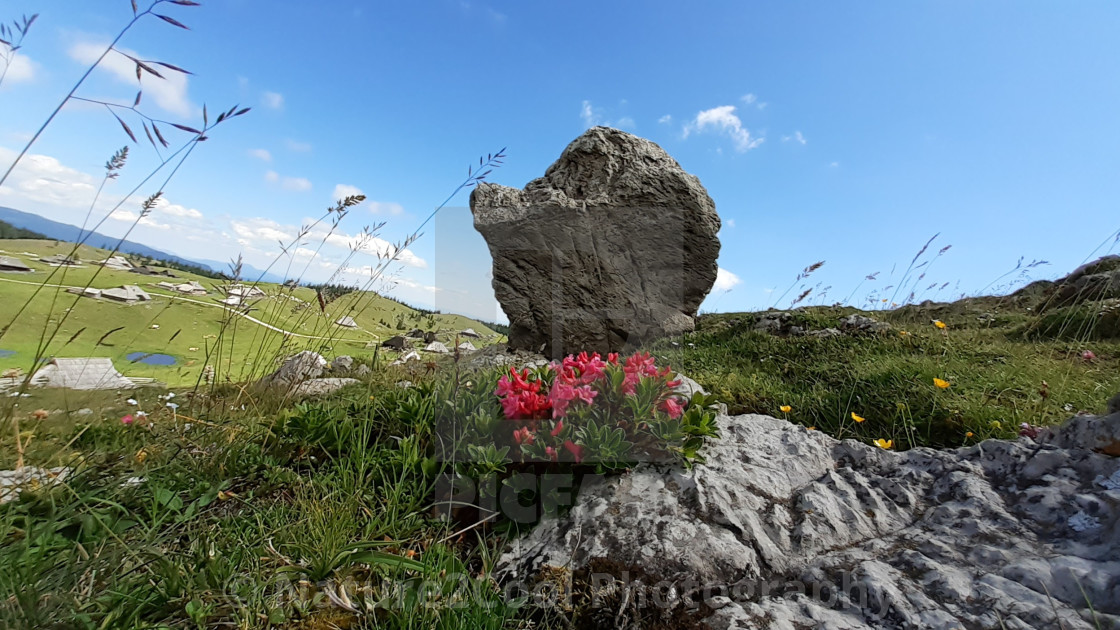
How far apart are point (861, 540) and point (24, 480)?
12.5ft

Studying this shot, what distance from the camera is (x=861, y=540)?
190 centimetres

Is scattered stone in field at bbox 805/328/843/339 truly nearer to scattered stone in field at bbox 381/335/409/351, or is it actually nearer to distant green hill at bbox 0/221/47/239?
scattered stone in field at bbox 381/335/409/351

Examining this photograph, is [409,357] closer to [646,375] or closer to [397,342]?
[397,342]

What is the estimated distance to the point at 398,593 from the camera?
1.66 meters

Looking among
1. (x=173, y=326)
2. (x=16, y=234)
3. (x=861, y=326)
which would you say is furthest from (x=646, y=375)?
(x=16, y=234)

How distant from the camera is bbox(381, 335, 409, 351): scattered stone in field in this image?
6289 mm

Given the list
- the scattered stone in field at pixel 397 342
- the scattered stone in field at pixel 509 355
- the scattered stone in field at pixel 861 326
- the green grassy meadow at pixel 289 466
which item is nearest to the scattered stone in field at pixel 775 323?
the scattered stone in field at pixel 861 326

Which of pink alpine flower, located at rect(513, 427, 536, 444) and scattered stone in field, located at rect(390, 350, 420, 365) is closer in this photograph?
pink alpine flower, located at rect(513, 427, 536, 444)

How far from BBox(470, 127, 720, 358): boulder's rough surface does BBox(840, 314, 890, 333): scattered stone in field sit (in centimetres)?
Answer: 217

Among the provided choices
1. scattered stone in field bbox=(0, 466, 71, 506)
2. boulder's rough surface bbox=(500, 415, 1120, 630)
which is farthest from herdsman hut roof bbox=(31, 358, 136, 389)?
boulder's rough surface bbox=(500, 415, 1120, 630)

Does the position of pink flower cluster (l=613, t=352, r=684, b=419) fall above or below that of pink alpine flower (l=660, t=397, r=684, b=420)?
above

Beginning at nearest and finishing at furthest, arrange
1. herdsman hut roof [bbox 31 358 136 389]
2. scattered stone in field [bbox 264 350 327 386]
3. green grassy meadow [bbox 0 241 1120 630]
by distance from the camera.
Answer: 1. green grassy meadow [bbox 0 241 1120 630]
2. scattered stone in field [bbox 264 350 327 386]
3. herdsman hut roof [bbox 31 358 136 389]

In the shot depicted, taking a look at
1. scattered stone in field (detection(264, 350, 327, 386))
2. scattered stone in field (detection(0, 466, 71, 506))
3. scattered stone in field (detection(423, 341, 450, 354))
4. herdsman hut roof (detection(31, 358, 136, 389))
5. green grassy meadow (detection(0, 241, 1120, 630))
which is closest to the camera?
green grassy meadow (detection(0, 241, 1120, 630))

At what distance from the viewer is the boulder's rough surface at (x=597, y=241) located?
237 inches
